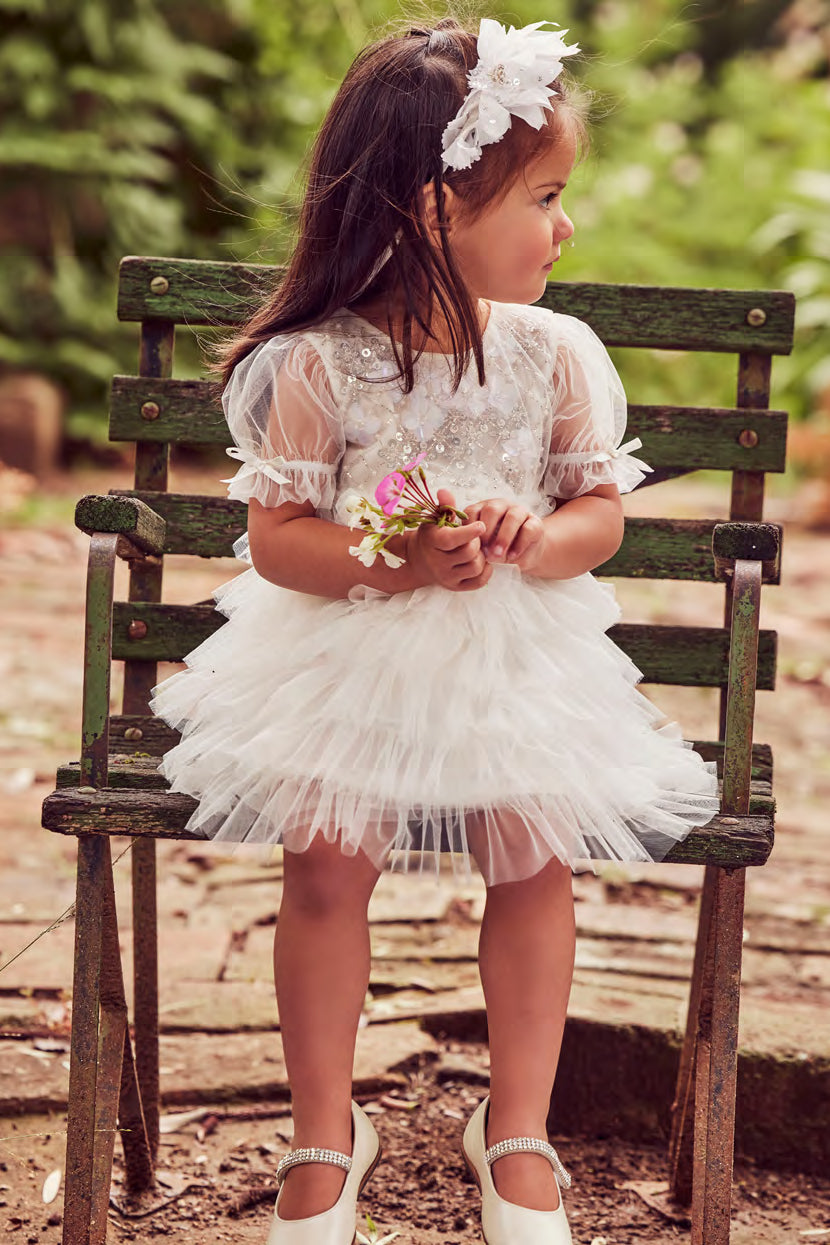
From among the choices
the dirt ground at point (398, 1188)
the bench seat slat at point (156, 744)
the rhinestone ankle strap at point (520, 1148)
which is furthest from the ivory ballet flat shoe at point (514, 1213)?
the bench seat slat at point (156, 744)

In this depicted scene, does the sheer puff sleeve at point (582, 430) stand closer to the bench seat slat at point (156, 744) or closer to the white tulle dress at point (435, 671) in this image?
the white tulle dress at point (435, 671)

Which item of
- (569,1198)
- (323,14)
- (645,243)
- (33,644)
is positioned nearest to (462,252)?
(569,1198)

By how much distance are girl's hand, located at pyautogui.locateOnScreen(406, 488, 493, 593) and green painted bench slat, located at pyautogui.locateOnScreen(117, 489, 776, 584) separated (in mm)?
650

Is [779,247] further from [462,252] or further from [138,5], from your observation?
[462,252]

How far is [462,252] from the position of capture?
Answer: 1.75m

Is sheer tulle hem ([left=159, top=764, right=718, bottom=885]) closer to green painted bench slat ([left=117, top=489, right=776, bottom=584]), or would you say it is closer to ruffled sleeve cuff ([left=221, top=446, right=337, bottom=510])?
ruffled sleeve cuff ([left=221, top=446, right=337, bottom=510])

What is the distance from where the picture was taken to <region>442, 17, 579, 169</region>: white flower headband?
1.67m

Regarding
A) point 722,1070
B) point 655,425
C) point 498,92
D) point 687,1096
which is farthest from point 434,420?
point 687,1096

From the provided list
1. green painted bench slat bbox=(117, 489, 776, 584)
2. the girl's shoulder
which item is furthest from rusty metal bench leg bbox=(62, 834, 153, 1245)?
the girl's shoulder

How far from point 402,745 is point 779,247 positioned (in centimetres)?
960

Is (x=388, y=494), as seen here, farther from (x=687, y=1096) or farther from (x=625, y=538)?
(x=687, y=1096)

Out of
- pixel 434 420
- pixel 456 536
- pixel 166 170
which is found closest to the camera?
pixel 456 536

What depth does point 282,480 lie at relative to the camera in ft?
5.58

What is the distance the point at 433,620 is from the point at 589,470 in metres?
0.33
